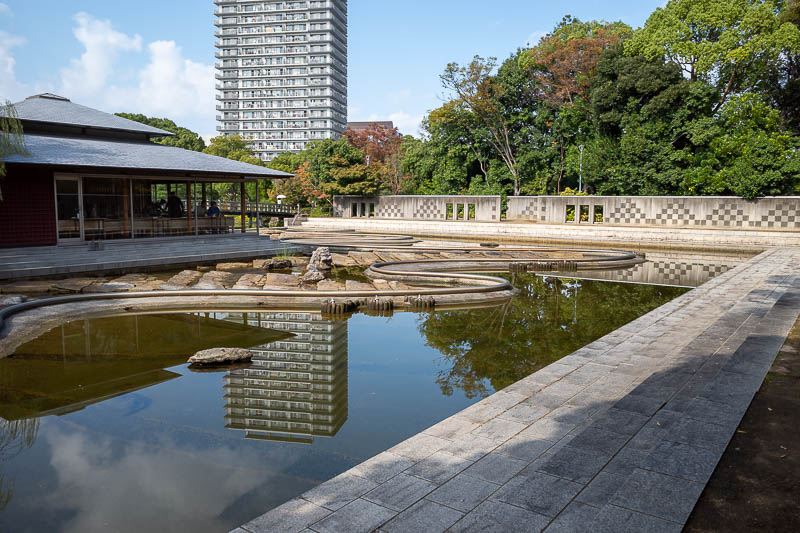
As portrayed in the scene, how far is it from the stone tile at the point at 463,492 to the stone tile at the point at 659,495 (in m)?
0.83

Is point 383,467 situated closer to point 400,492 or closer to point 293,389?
point 400,492

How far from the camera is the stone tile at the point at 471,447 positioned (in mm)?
4274

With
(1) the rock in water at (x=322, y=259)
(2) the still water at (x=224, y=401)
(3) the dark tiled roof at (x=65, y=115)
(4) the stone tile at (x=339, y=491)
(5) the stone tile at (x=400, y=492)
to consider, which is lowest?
(2) the still water at (x=224, y=401)

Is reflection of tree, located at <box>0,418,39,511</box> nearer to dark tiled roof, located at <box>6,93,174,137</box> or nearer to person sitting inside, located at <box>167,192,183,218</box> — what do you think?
person sitting inside, located at <box>167,192,183,218</box>

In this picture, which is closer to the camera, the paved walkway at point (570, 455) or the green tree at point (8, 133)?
the paved walkway at point (570, 455)

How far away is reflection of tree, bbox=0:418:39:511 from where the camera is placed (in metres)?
4.45

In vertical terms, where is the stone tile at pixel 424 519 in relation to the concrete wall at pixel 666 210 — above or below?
below

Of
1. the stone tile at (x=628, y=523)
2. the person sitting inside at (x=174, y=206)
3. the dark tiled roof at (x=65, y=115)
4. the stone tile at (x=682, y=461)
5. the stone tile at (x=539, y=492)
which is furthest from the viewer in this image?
the person sitting inside at (x=174, y=206)

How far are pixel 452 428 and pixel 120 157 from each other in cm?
1625

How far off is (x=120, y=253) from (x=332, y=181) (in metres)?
24.2

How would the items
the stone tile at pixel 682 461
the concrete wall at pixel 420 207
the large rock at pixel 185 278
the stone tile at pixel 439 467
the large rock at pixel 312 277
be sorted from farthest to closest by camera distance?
the concrete wall at pixel 420 207, the large rock at pixel 312 277, the large rock at pixel 185 278, the stone tile at pixel 439 467, the stone tile at pixel 682 461

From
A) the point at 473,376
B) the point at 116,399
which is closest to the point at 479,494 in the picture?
the point at 473,376

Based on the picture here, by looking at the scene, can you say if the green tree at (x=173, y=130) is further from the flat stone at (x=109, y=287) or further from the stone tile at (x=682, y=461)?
the stone tile at (x=682, y=461)

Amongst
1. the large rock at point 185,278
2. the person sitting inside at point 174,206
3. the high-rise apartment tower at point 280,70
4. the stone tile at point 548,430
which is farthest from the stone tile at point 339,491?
the high-rise apartment tower at point 280,70
